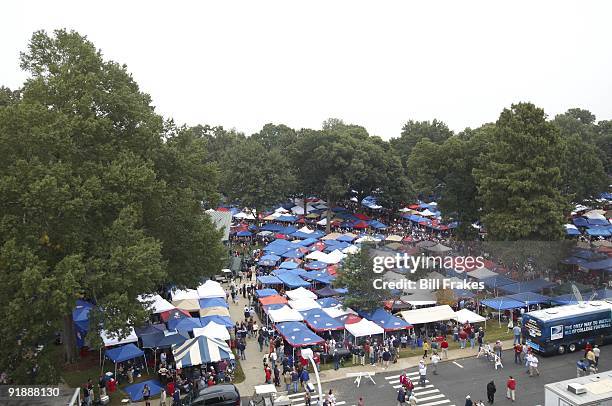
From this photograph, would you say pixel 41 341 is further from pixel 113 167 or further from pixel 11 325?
pixel 113 167

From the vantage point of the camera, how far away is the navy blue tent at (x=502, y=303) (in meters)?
27.6

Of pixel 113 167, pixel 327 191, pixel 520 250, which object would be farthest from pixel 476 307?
pixel 327 191

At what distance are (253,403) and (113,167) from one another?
1016 cm

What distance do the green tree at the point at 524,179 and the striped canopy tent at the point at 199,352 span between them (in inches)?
773

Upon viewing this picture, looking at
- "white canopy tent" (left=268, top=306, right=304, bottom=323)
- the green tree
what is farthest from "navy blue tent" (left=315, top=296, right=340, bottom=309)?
the green tree

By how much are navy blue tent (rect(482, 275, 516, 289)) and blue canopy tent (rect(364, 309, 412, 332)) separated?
23.7 ft

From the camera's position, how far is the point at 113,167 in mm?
19719

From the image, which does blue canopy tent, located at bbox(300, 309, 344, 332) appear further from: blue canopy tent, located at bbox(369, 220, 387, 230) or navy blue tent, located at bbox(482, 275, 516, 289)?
blue canopy tent, located at bbox(369, 220, 387, 230)

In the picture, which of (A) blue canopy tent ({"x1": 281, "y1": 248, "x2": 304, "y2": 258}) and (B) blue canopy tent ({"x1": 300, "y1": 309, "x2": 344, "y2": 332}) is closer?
(B) blue canopy tent ({"x1": 300, "y1": 309, "x2": 344, "y2": 332})

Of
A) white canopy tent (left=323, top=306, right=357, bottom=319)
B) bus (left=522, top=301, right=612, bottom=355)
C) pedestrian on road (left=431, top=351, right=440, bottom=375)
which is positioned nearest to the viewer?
pedestrian on road (left=431, top=351, right=440, bottom=375)

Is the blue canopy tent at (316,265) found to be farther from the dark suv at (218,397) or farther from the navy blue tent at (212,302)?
the dark suv at (218,397)

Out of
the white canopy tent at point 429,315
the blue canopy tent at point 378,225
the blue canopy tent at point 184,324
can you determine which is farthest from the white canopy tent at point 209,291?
the blue canopy tent at point 378,225

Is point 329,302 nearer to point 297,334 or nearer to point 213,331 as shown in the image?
point 297,334

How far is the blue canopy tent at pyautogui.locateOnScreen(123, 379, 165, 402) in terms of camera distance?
64.6 feet
